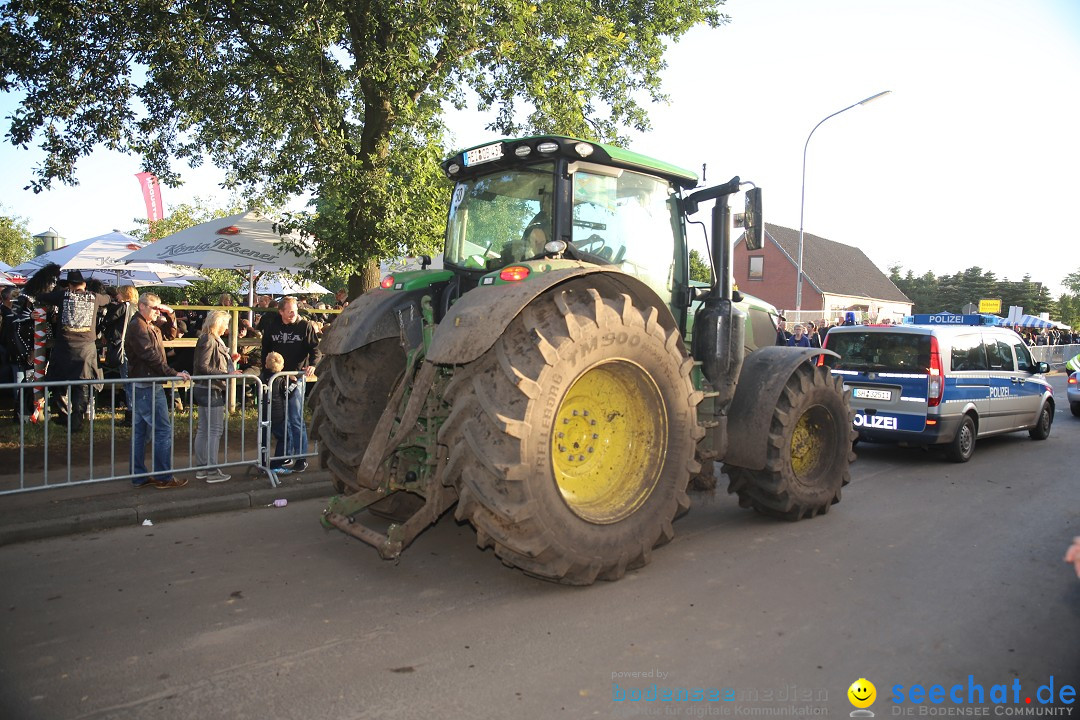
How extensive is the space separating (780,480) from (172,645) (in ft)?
14.0

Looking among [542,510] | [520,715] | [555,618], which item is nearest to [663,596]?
[555,618]

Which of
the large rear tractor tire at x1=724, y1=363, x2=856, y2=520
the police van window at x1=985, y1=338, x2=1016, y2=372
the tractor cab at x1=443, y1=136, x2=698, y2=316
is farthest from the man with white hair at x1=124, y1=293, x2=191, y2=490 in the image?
the police van window at x1=985, y1=338, x2=1016, y2=372

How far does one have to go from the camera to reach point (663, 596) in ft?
13.6

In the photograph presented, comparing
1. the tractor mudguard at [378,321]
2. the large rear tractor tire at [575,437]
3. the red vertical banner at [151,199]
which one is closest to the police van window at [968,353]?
the large rear tractor tire at [575,437]

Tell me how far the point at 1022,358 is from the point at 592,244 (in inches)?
353

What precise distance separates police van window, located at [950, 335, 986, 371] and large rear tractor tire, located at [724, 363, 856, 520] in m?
3.75

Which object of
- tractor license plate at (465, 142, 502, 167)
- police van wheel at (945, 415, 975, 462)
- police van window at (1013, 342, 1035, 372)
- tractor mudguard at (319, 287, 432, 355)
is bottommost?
police van wheel at (945, 415, 975, 462)

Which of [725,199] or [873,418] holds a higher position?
[725,199]

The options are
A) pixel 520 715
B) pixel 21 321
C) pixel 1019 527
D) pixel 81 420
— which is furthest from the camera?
pixel 21 321

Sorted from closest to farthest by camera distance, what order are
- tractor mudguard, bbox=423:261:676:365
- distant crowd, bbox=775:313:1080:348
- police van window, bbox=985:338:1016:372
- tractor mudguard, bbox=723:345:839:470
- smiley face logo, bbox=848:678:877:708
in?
1. smiley face logo, bbox=848:678:877:708
2. tractor mudguard, bbox=423:261:676:365
3. tractor mudguard, bbox=723:345:839:470
4. police van window, bbox=985:338:1016:372
5. distant crowd, bbox=775:313:1080:348

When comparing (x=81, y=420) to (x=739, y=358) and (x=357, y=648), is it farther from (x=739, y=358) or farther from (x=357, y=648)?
(x=739, y=358)

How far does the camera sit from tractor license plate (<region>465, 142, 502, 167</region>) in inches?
183

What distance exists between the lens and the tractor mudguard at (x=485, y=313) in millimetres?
3770

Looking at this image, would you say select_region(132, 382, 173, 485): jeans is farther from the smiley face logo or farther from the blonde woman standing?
the smiley face logo
